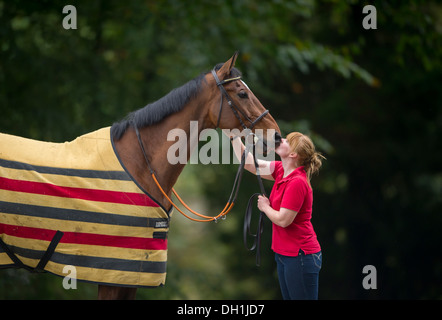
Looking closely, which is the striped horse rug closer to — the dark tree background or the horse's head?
the horse's head

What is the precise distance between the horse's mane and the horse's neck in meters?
0.03

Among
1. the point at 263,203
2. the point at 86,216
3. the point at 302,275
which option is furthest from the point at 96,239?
the point at 302,275

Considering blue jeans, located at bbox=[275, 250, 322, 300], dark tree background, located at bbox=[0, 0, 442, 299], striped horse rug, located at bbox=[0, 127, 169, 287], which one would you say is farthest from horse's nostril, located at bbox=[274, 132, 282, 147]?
dark tree background, located at bbox=[0, 0, 442, 299]

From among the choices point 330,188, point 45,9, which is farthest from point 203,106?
point 330,188

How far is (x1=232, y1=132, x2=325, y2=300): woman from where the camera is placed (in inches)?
99.3

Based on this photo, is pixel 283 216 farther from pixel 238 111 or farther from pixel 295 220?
pixel 238 111

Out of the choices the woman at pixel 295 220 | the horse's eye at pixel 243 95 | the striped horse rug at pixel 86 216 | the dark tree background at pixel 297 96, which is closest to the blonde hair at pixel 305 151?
the woman at pixel 295 220

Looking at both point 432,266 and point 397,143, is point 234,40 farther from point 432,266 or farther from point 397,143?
point 432,266

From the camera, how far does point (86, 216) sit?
270 centimetres

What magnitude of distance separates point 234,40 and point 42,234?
4745 mm

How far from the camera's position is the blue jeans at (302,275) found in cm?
254

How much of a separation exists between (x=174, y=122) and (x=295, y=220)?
1017 millimetres

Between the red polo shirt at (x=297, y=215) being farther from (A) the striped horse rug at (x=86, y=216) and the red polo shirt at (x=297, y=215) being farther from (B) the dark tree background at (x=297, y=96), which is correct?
(B) the dark tree background at (x=297, y=96)

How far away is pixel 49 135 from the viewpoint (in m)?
5.60
